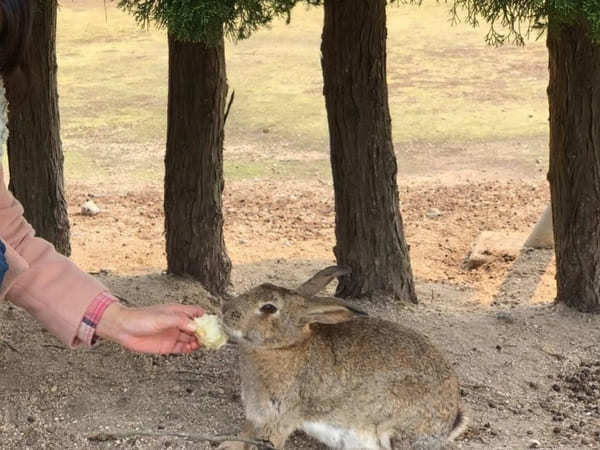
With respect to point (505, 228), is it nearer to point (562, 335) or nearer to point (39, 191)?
point (562, 335)

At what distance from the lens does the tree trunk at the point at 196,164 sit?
658 centimetres

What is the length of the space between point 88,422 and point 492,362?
2.36 meters

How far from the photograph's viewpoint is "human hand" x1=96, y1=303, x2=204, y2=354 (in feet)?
11.1

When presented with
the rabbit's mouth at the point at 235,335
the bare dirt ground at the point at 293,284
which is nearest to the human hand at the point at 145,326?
the rabbit's mouth at the point at 235,335

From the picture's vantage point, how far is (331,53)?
625cm

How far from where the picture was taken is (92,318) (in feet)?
11.3

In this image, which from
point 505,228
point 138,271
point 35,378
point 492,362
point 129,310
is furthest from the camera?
point 505,228

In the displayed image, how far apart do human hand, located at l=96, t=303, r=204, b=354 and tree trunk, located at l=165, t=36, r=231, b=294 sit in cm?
328

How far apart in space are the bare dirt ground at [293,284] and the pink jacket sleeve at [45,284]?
2.33ft

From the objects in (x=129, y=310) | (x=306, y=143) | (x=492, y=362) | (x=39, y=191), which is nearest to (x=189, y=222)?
(x=39, y=191)

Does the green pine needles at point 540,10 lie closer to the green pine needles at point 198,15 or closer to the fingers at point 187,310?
the green pine needles at point 198,15

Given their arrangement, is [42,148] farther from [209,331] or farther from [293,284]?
[209,331]

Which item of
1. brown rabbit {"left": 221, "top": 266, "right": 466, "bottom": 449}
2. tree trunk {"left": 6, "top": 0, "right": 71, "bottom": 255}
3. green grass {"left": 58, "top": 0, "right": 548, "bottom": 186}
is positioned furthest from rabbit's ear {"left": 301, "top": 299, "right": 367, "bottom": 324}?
green grass {"left": 58, "top": 0, "right": 548, "bottom": 186}

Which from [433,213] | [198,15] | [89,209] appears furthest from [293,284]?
[198,15]
